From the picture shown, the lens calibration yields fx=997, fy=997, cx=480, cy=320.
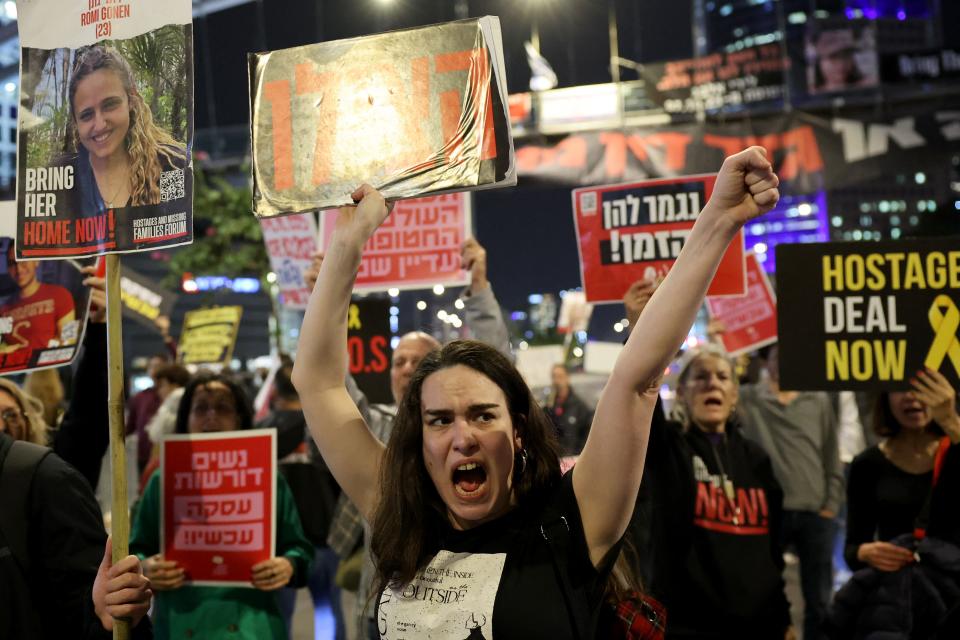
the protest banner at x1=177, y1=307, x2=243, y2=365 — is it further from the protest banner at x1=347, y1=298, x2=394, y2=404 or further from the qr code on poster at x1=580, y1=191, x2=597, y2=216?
the qr code on poster at x1=580, y1=191, x2=597, y2=216

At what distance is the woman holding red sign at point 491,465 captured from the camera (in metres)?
2.24

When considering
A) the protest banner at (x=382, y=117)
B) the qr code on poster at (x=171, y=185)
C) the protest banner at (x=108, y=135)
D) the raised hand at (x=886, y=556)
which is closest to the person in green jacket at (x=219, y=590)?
the protest banner at (x=108, y=135)

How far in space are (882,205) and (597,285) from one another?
123043 millimetres

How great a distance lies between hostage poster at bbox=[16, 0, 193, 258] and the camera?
10.6 ft

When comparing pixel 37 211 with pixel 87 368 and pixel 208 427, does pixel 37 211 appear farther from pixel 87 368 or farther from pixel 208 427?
pixel 208 427

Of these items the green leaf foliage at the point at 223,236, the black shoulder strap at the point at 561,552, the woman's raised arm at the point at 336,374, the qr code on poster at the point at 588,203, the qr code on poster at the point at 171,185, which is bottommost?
the black shoulder strap at the point at 561,552

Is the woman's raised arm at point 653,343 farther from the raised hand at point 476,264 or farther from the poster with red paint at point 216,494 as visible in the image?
the raised hand at point 476,264

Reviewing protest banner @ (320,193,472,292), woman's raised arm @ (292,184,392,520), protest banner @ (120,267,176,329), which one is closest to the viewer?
woman's raised arm @ (292,184,392,520)

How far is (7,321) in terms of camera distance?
4.12 metres

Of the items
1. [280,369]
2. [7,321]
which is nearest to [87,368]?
[7,321]

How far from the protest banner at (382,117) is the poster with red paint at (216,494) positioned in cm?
152

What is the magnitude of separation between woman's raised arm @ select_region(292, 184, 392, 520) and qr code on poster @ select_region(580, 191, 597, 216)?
320 centimetres

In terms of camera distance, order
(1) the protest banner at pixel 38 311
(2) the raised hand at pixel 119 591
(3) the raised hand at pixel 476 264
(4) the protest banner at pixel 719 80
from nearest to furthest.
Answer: (2) the raised hand at pixel 119 591 < (1) the protest banner at pixel 38 311 < (3) the raised hand at pixel 476 264 < (4) the protest banner at pixel 719 80

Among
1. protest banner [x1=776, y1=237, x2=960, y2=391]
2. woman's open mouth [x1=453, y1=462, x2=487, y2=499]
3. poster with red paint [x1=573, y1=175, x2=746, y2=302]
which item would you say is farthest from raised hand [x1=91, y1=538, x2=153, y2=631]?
poster with red paint [x1=573, y1=175, x2=746, y2=302]
